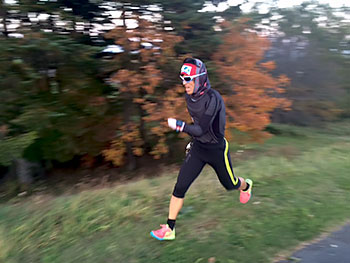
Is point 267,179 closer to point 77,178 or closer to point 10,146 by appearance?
point 10,146

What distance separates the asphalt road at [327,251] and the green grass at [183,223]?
134 mm

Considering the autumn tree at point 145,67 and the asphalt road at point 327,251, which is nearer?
the asphalt road at point 327,251

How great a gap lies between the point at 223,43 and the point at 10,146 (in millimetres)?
5542

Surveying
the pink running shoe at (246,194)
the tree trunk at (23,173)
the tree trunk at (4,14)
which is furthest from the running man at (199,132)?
the tree trunk at (23,173)

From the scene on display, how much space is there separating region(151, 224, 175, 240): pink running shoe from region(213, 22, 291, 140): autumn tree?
209 inches

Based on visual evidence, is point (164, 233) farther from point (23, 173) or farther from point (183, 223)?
point (23, 173)

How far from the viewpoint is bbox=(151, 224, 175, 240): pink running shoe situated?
3.77 m

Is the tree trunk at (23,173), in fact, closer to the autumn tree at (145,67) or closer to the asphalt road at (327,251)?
the autumn tree at (145,67)

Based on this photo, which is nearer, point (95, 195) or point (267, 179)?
point (95, 195)

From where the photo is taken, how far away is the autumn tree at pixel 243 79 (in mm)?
8656

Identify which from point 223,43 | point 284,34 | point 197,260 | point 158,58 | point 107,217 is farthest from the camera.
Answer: point 284,34

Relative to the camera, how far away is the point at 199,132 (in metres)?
3.57

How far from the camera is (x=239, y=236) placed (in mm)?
3861

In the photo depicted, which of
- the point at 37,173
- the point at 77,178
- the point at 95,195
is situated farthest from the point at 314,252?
the point at 37,173
